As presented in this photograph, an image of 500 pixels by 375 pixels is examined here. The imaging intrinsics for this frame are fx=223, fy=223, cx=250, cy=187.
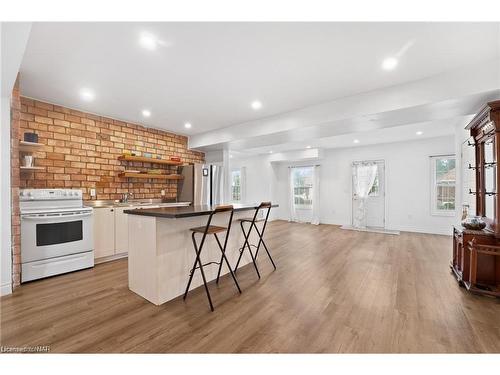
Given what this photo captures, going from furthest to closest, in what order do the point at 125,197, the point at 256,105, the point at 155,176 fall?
the point at 155,176, the point at 125,197, the point at 256,105

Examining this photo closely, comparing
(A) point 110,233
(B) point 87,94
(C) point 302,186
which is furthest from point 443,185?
(B) point 87,94

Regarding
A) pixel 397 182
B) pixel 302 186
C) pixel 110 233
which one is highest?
pixel 397 182

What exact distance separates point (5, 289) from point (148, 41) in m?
3.11

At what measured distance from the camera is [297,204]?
328 inches

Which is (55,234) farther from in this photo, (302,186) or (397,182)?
(397,182)

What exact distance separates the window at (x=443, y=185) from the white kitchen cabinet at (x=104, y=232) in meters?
Answer: 7.50

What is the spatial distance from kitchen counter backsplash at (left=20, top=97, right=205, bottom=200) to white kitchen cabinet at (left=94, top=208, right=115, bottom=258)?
0.66 meters

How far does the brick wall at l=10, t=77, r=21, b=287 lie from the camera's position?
2.64 metres

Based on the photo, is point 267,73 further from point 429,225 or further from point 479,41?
point 429,225

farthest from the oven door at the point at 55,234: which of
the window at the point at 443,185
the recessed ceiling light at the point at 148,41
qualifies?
the window at the point at 443,185

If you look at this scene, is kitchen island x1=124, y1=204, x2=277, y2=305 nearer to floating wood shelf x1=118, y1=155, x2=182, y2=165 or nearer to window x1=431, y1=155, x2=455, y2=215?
floating wood shelf x1=118, y1=155, x2=182, y2=165

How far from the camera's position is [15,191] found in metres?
2.69

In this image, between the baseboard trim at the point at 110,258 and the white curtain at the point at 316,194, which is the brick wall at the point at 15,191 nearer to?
the baseboard trim at the point at 110,258
